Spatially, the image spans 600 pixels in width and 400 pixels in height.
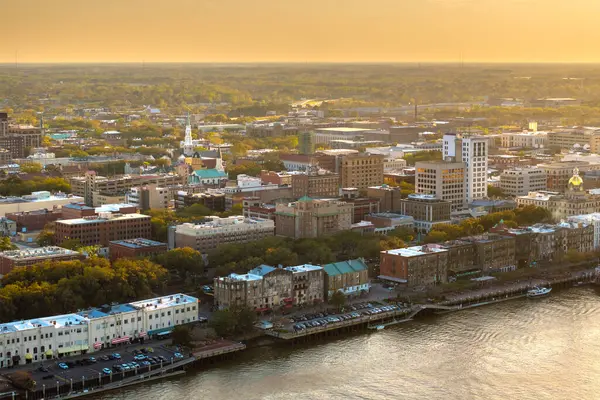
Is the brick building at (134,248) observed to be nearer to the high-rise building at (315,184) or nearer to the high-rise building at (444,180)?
the high-rise building at (315,184)

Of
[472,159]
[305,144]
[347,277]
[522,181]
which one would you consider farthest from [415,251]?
[305,144]

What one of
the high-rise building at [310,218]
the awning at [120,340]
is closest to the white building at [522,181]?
the high-rise building at [310,218]

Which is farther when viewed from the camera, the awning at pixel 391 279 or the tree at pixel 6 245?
the tree at pixel 6 245

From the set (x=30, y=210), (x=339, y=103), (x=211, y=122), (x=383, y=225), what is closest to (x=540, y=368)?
(x=383, y=225)

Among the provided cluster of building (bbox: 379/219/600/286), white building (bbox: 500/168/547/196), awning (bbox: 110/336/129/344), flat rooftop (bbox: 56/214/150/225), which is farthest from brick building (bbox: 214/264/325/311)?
white building (bbox: 500/168/547/196)

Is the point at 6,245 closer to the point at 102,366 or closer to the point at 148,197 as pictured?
the point at 148,197
